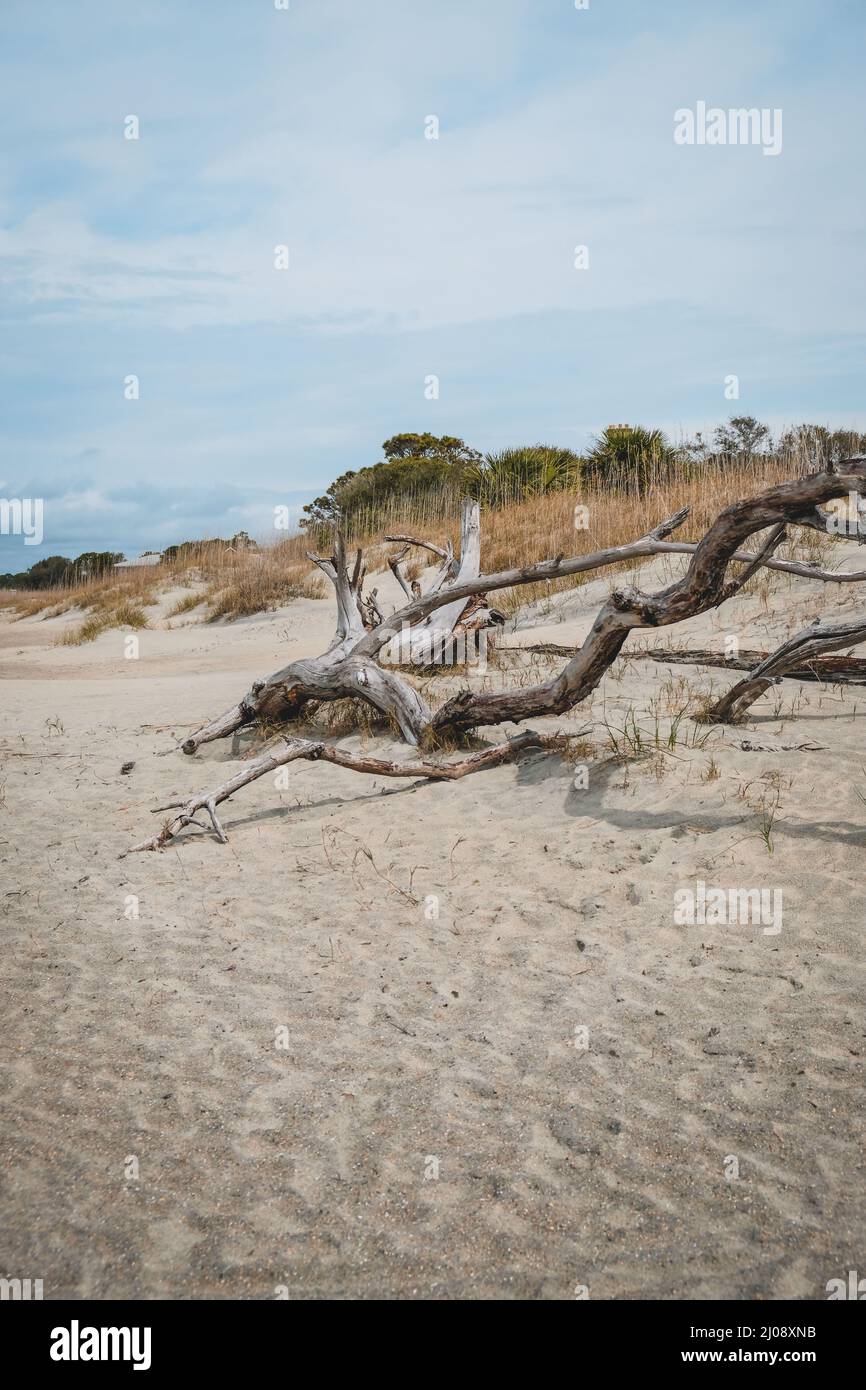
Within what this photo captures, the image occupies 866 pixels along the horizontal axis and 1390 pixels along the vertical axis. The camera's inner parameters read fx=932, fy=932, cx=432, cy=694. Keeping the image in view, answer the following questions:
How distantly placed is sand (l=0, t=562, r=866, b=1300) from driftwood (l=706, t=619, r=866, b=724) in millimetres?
321

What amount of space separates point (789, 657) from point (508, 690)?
2.01 meters

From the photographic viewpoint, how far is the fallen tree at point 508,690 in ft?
14.6

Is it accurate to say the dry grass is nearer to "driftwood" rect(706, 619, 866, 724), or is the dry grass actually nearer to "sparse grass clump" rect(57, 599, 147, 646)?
"sparse grass clump" rect(57, 599, 147, 646)

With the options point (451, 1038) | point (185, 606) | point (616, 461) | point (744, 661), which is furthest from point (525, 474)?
point (451, 1038)

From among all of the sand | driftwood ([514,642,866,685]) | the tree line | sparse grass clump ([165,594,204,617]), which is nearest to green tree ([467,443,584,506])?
the tree line

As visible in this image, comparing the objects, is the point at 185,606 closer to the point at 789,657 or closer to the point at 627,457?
the point at 627,457

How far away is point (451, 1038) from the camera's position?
325 cm

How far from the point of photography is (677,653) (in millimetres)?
7996

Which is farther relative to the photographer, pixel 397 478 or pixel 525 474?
pixel 397 478

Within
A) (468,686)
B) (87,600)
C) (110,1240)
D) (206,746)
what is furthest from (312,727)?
(87,600)

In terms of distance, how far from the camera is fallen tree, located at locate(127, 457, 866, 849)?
176 inches
